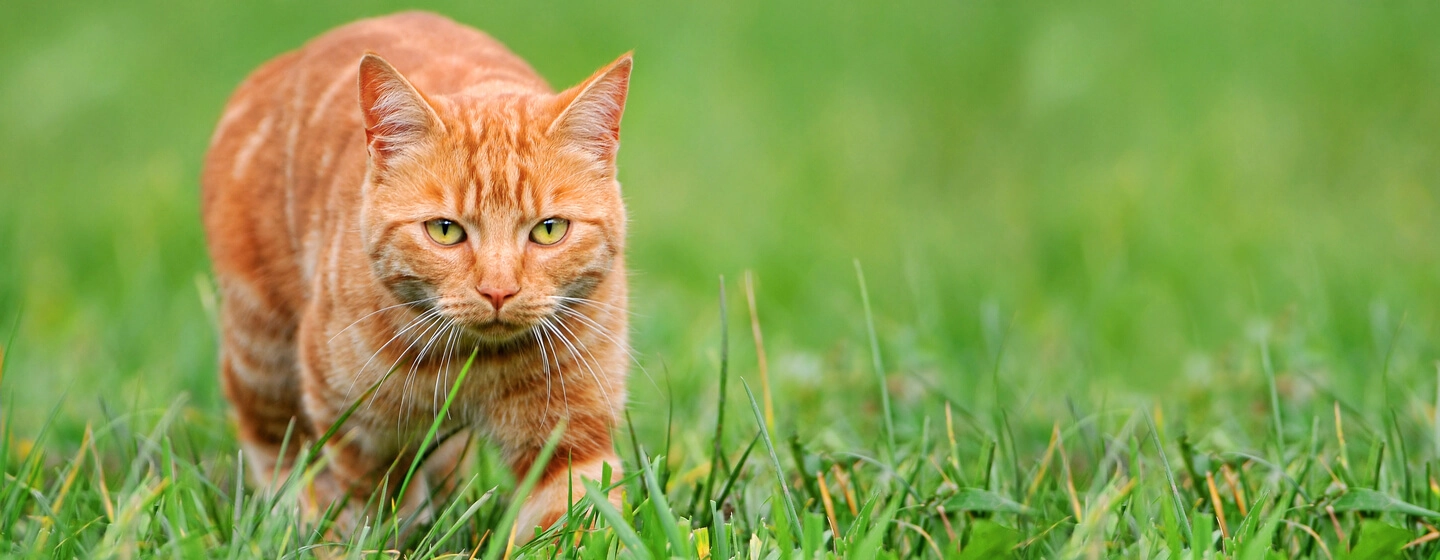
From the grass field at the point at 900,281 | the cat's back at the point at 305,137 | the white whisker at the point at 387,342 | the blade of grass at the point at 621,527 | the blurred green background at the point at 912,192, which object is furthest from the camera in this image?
the blurred green background at the point at 912,192

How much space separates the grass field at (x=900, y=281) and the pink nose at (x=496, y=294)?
338 millimetres

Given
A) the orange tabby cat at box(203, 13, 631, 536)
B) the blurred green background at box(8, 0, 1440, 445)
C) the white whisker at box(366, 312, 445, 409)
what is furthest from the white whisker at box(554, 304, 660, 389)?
the blurred green background at box(8, 0, 1440, 445)

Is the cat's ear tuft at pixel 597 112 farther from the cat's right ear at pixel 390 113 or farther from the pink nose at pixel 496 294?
the pink nose at pixel 496 294

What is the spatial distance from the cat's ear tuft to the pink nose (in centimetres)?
36

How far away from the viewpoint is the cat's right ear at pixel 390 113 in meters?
2.42

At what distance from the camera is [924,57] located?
685 cm

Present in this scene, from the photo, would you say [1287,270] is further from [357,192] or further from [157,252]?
[157,252]

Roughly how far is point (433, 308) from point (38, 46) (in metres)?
4.85

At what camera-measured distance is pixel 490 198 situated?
8.05 feet

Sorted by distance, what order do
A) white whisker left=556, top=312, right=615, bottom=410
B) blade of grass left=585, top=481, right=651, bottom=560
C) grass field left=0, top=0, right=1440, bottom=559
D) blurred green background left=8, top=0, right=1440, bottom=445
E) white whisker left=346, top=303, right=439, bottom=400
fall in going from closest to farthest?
blade of grass left=585, top=481, right=651, bottom=560, grass field left=0, top=0, right=1440, bottom=559, white whisker left=346, top=303, right=439, bottom=400, white whisker left=556, top=312, right=615, bottom=410, blurred green background left=8, top=0, right=1440, bottom=445

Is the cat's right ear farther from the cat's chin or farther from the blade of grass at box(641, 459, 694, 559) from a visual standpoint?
the blade of grass at box(641, 459, 694, 559)

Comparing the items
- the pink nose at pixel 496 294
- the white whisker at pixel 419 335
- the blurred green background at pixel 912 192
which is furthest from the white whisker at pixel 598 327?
the blurred green background at pixel 912 192

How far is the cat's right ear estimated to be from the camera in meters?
2.42

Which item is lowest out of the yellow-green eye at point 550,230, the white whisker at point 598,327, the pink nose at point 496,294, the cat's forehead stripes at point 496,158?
the white whisker at point 598,327
